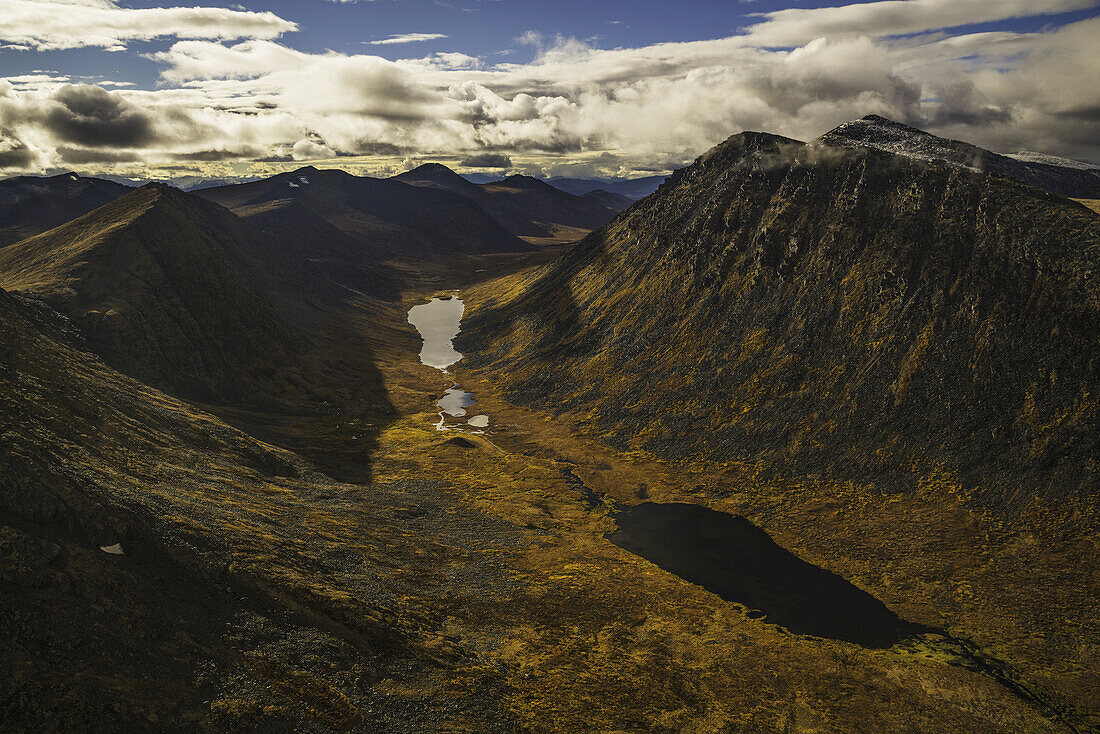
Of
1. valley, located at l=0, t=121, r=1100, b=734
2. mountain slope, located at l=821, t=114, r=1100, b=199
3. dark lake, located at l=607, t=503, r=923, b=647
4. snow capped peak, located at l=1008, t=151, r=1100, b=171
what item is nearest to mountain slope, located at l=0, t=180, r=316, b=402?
valley, located at l=0, t=121, r=1100, b=734

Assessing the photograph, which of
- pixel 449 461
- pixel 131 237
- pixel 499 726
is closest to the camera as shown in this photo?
pixel 499 726

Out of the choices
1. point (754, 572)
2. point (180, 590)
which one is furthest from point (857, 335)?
point (180, 590)

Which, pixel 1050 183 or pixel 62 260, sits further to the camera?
pixel 1050 183

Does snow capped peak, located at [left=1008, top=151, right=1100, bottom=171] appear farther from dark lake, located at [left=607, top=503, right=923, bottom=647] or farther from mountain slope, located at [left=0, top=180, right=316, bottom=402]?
mountain slope, located at [left=0, top=180, right=316, bottom=402]

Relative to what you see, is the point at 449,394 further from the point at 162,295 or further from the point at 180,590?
the point at 180,590

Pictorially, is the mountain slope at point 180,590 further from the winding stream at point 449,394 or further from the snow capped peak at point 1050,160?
the snow capped peak at point 1050,160

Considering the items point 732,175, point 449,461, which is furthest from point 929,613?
point 732,175

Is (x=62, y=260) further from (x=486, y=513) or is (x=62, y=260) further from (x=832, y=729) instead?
(x=832, y=729)
